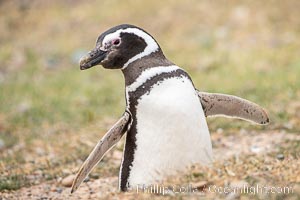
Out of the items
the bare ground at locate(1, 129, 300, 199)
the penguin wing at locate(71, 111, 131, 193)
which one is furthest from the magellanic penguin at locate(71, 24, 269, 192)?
the bare ground at locate(1, 129, 300, 199)

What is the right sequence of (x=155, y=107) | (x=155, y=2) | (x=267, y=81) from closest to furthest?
(x=155, y=107) < (x=267, y=81) < (x=155, y=2)

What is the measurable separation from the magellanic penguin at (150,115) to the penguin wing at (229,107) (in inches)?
10.6

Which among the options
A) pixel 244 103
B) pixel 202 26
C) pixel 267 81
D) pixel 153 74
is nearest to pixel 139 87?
pixel 153 74

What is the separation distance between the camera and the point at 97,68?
12227 millimetres

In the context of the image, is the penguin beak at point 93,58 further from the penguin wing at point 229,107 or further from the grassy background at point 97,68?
the grassy background at point 97,68

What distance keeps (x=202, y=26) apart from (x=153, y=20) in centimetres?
113

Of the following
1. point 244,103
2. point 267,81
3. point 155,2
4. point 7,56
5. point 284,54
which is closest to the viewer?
point 244,103

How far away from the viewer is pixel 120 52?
5.00 metres

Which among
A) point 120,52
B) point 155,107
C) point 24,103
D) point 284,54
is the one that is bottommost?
point 155,107

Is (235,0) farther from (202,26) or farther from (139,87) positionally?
(139,87)

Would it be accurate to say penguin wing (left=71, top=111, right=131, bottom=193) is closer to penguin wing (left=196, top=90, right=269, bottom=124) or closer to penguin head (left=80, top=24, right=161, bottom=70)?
penguin head (left=80, top=24, right=161, bottom=70)

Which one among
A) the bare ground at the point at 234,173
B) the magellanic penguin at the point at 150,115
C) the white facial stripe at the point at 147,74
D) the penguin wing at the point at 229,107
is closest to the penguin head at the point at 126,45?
the magellanic penguin at the point at 150,115

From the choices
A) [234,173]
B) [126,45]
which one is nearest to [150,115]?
[126,45]

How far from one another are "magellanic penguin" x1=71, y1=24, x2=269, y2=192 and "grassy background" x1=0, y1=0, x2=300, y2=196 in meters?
1.48
